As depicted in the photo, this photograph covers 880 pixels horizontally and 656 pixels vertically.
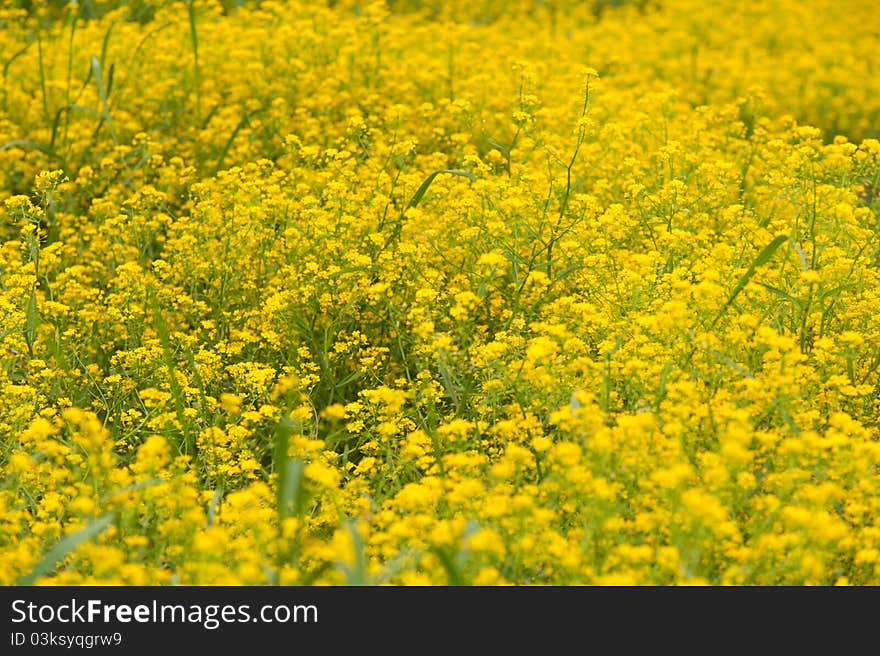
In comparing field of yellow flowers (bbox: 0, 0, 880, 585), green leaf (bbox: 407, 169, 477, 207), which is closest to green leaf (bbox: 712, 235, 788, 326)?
field of yellow flowers (bbox: 0, 0, 880, 585)

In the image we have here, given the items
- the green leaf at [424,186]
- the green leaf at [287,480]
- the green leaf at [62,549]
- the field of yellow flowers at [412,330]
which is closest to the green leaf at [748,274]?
the field of yellow flowers at [412,330]

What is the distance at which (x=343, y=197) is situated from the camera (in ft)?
15.8

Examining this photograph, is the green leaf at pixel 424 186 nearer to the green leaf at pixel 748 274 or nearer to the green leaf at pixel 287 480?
the green leaf at pixel 748 274

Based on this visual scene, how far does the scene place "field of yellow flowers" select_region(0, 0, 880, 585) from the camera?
3.09 meters

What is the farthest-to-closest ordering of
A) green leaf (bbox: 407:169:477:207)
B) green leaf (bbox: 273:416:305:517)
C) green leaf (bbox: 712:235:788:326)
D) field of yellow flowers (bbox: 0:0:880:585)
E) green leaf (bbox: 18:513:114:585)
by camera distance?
green leaf (bbox: 407:169:477:207) → green leaf (bbox: 712:235:788:326) → field of yellow flowers (bbox: 0:0:880:585) → green leaf (bbox: 273:416:305:517) → green leaf (bbox: 18:513:114:585)

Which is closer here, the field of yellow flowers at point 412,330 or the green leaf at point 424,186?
the field of yellow flowers at point 412,330

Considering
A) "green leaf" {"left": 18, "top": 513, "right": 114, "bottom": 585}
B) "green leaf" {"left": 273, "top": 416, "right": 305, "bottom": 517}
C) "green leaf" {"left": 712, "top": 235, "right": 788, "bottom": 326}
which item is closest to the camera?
"green leaf" {"left": 18, "top": 513, "right": 114, "bottom": 585}

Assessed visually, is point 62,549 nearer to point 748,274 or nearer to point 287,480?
point 287,480

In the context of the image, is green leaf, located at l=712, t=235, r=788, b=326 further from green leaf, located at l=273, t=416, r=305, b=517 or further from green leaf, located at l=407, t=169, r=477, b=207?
green leaf, located at l=273, t=416, r=305, b=517

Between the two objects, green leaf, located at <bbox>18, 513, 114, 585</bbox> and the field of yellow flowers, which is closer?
green leaf, located at <bbox>18, 513, 114, 585</bbox>

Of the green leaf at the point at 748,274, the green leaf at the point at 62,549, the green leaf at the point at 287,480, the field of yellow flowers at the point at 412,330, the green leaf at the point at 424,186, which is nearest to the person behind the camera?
the green leaf at the point at 62,549

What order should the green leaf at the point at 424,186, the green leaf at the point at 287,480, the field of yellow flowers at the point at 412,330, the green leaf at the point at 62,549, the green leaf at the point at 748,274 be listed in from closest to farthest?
1. the green leaf at the point at 62,549
2. the green leaf at the point at 287,480
3. the field of yellow flowers at the point at 412,330
4. the green leaf at the point at 748,274
5. the green leaf at the point at 424,186

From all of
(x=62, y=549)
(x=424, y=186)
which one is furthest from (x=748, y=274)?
(x=62, y=549)

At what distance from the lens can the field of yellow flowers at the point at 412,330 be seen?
10.1 feet
